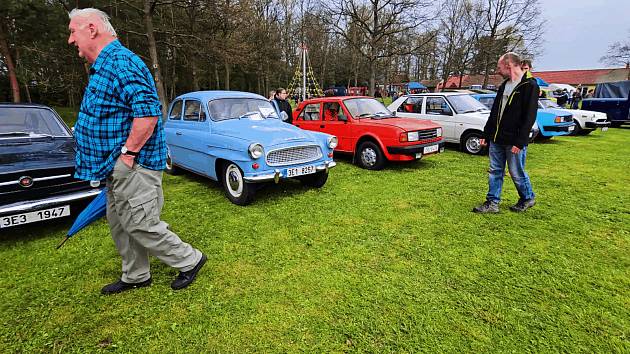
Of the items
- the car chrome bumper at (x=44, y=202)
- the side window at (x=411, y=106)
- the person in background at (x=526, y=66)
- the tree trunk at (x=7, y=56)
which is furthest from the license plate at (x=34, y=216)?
the tree trunk at (x=7, y=56)

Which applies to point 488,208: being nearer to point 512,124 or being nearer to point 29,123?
point 512,124

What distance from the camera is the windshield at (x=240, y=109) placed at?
5816 millimetres

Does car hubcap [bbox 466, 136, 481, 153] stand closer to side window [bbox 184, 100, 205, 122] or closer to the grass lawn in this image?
the grass lawn

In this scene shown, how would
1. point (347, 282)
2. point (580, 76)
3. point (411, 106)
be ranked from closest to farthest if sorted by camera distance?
point (347, 282), point (411, 106), point (580, 76)

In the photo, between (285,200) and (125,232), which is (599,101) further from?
(125,232)

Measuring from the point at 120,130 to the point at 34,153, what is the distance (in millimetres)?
2638

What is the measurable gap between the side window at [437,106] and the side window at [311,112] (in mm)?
3514

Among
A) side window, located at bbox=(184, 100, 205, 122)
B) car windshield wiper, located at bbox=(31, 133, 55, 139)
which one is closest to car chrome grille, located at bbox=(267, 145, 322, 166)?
side window, located at bbox=(184, 100, 205, 122)

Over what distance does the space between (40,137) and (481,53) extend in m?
37.0

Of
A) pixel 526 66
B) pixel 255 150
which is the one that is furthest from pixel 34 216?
pixel 526 66

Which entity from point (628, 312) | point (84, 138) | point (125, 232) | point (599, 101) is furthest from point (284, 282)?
point (599, 101)

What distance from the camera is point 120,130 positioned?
2404 mm

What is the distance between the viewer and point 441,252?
362 cm

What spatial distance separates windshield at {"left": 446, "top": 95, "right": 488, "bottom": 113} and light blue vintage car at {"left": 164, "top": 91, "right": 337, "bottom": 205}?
5.26 metres
